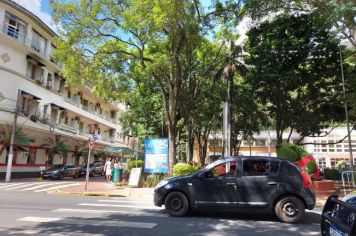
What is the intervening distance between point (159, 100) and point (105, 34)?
11981 mm

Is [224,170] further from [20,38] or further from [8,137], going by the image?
[20,38]

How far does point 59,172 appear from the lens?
30.1m

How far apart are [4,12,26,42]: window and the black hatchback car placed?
2404 centimetres

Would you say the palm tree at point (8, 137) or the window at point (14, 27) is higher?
the window at point (14, 27)

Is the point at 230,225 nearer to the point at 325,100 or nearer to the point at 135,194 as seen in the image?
the point at 135,194

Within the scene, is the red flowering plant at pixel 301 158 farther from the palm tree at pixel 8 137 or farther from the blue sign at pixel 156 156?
the palm tree at pixel 8 137

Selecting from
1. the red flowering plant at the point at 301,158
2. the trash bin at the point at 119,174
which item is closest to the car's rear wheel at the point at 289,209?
the red flowering plant at the point at 301,158

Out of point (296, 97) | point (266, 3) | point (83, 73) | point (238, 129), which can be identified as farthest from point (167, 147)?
point (238, 129)

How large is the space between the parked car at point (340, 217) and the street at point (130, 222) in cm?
236

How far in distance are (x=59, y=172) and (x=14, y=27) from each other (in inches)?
494

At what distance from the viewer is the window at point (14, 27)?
28469mm

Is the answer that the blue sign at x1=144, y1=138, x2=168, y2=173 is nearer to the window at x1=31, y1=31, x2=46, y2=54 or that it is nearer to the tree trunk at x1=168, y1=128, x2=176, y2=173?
the tree trunk at x1=168, y1=128, x2=176, y2=173

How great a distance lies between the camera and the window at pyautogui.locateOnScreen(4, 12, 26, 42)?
2847 cm

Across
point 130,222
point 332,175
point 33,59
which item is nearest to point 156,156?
point 130,222
